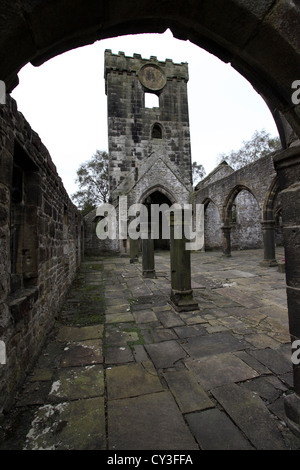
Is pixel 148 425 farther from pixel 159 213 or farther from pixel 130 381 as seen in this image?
pixel 159 213

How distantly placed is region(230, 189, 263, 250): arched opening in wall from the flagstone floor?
14265 mm

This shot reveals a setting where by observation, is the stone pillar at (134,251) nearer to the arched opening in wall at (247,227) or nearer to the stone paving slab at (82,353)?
the stone paving slab at (82,353)

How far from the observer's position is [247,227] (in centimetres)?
1792

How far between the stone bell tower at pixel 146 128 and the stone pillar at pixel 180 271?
954cm

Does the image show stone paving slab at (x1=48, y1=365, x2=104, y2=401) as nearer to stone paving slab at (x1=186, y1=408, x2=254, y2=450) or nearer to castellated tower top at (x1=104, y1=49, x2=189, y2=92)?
stone paving slab at (x1=186, y1=408, x2=254, y2=450)

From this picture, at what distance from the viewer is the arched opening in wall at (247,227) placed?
17875mm

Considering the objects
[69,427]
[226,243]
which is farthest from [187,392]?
[226,243]

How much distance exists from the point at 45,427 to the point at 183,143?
19255 mm

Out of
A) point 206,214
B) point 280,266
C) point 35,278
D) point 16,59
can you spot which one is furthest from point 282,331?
point 206,214

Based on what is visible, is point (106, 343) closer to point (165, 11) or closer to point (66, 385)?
point (66, 385)

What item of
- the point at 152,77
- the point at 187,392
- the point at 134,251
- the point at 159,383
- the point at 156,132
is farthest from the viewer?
the point at 156,132

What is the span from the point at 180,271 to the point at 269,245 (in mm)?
6387

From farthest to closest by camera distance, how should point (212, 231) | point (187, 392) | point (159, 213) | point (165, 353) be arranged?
point (159, 213) → point (212, 231) → point (165, 353) → point (187, 392)

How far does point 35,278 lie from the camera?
285 centimetres
